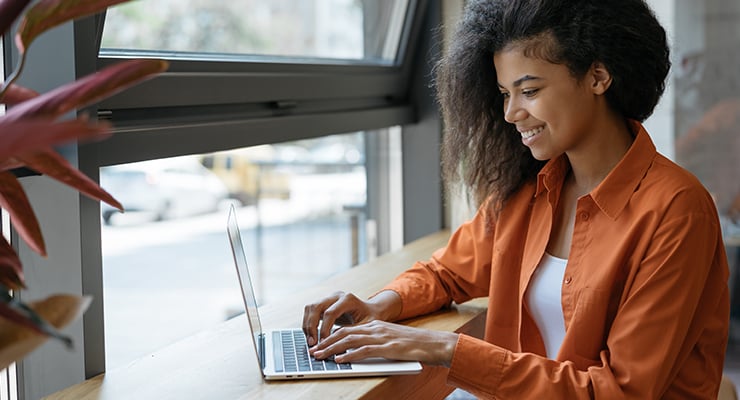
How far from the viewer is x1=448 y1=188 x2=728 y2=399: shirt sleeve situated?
1454 millimetres

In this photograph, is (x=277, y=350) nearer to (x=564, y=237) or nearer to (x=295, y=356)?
(x=295, y=356)

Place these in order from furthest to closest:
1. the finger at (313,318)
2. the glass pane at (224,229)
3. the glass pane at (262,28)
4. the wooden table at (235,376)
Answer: the glass pane at (224,229) → the glass pane at (262,28) → the finger at (313,318) → the wooden table at (235,376)

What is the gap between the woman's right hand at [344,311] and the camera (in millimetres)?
1676

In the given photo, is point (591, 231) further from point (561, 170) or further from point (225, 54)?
point (225, 54)

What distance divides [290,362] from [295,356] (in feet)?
0.13

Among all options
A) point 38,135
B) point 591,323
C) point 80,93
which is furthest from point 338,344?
point 38,135

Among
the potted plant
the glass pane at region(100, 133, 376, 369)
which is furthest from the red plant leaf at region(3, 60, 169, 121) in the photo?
the glass pane at region(100, 133, 376, 369)

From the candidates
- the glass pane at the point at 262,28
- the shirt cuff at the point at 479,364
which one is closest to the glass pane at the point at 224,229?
the glass pane at the point at 262,28

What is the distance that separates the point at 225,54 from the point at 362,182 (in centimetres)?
100

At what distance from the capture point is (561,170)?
1866mm

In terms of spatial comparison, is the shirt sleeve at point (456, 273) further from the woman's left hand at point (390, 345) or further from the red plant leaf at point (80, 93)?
the red plant leaf at point (80, 93)

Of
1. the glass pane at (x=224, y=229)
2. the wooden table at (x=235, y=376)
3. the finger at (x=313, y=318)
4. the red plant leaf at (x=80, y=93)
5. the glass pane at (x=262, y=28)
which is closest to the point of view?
the red plant leaf at (x=80, y=93)

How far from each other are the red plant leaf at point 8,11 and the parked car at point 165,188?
3.57ft

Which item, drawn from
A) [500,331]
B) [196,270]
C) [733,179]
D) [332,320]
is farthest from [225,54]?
[733,179]
